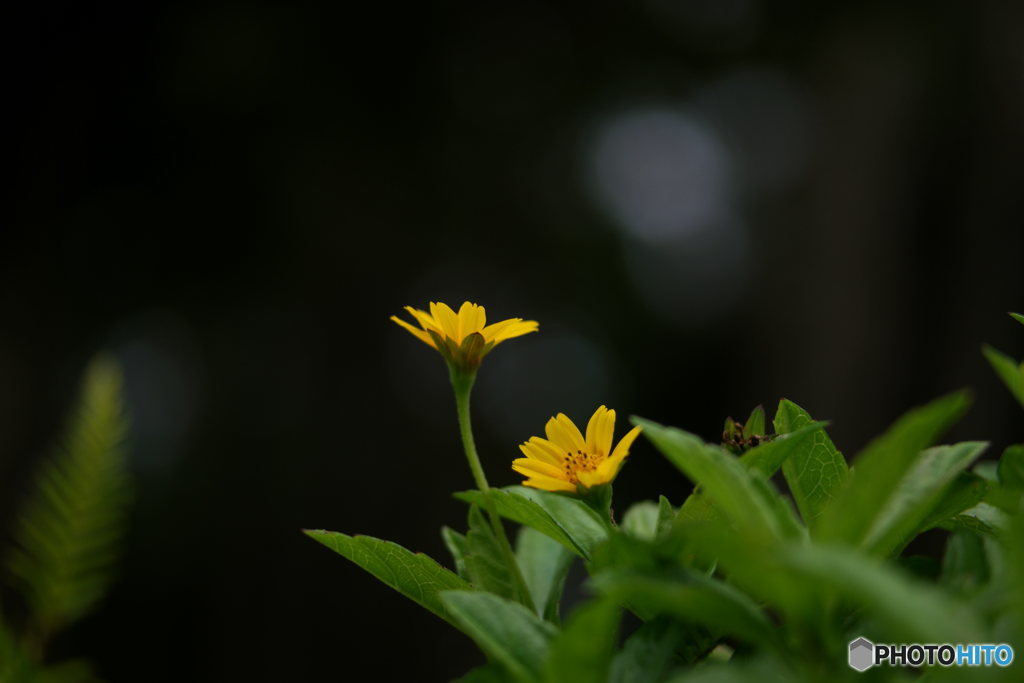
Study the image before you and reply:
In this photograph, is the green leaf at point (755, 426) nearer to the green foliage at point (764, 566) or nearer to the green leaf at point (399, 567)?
the green foliage at point (764, 566)

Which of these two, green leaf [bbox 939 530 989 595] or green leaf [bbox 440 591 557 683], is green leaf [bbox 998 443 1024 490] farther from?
green leaf [bbox 440 591 557 683]

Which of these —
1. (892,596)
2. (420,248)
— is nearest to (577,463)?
(892,596)

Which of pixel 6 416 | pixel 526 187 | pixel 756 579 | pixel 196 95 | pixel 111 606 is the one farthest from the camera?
pixel 526 187

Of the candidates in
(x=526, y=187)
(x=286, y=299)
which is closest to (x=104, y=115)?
(x=286, y=299)

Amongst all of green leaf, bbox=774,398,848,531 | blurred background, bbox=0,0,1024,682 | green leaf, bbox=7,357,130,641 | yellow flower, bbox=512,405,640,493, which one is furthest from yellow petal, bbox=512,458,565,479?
blurred background, bbox=0,0,1024,682

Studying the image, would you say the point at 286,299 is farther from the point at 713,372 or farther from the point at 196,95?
the point at 713,372

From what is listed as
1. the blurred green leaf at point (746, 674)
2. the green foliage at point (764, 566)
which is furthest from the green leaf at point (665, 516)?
the blurred green leaf at point (746, 674)

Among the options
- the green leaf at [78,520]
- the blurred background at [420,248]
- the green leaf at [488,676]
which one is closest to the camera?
the green leaf at [488,676]
